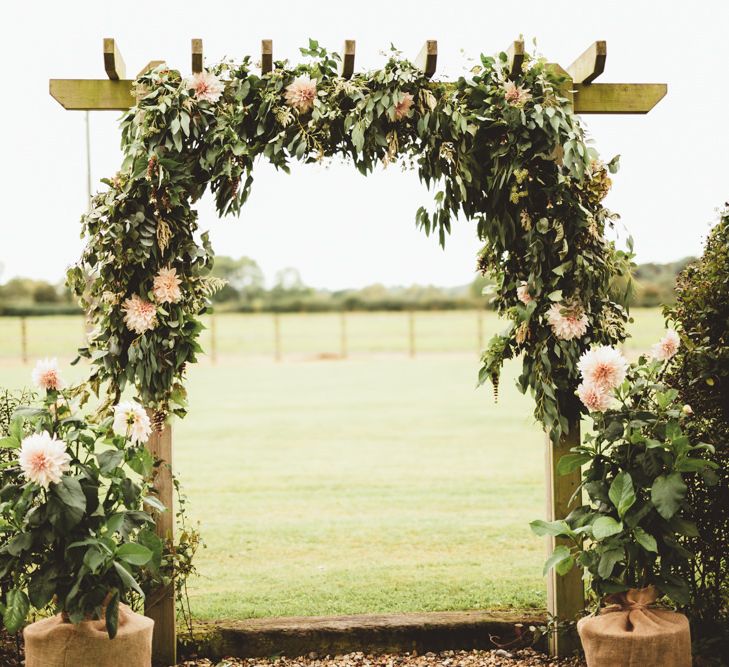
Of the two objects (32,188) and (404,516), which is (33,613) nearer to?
(404,516)

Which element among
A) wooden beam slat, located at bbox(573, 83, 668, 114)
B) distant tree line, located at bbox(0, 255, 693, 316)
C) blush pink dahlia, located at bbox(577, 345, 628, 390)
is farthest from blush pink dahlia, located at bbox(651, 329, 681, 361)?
distant tree line, located at bbox(0, 255, 693, 316)

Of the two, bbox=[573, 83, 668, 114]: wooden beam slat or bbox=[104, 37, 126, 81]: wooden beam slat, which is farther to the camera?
bbox=[573, 83, 668, 114]: wooden beam slat

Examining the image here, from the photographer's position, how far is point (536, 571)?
4.77 metres

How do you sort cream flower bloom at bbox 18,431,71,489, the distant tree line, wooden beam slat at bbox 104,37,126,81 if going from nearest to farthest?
cream flower bloom at bbox 18,431,71,489 < wooden beam slat at bbox 104,37,126,81 < the distant tree line

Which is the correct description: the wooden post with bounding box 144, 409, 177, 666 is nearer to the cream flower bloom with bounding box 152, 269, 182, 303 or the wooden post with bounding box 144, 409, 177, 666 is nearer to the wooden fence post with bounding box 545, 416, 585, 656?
the cream flower bloom with bounding box 152, 269, 182, 303

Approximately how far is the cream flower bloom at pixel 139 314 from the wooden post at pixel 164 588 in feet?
1.11

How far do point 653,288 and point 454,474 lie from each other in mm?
17950

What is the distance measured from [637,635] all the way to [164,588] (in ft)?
5.88

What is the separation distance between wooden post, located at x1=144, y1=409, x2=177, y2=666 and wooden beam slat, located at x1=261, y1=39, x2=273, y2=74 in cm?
144

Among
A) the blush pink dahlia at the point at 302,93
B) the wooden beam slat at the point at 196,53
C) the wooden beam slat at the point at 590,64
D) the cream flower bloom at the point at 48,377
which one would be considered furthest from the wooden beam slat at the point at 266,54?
the cream flower bloom at the point at 48,377

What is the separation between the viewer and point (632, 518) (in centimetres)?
271

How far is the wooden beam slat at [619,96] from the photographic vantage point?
11.0 feet

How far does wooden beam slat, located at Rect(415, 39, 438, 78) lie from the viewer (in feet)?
10.1

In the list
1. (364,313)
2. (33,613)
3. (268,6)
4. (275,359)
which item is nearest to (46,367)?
(33,613)
